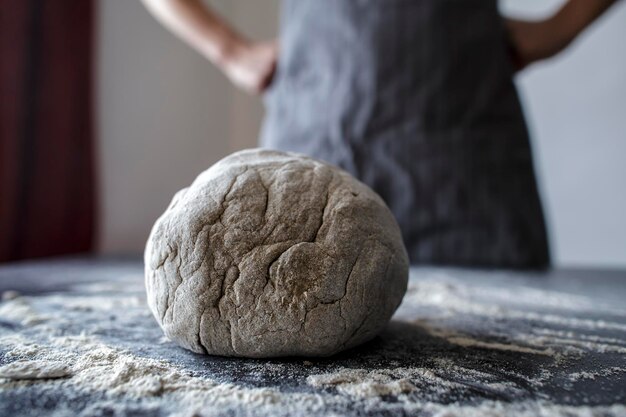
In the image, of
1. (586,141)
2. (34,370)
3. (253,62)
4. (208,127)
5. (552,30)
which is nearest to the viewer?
(34,370)

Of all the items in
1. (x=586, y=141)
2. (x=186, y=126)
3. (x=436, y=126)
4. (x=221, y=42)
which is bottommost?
(x=436, y=126)

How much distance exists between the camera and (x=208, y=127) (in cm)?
308

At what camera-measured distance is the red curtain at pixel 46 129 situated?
1.93 m

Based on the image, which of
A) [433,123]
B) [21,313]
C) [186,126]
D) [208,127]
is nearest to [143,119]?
[186,126]

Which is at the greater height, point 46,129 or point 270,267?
point 46,129

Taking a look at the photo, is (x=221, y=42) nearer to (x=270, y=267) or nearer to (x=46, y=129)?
(x=46, y=129)

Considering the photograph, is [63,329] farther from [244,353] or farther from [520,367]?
[520,367]

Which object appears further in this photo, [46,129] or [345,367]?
[46,129]

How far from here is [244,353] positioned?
2.13 feet

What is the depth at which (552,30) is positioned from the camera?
174 centimetres

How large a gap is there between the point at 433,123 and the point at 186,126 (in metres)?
1.71

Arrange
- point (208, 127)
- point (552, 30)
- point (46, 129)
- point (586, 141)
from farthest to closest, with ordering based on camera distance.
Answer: point (208, 127), point (586, 141), point (46, 129), point (552, 30)

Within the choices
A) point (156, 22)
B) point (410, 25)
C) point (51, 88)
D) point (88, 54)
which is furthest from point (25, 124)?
point (410, 25)

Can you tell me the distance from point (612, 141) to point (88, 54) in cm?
254
